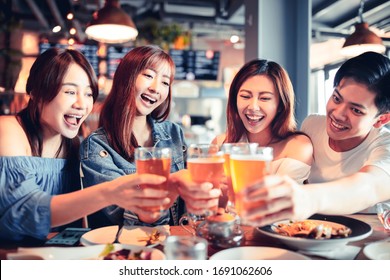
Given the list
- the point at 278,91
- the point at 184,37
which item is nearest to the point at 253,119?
the point at 278,91

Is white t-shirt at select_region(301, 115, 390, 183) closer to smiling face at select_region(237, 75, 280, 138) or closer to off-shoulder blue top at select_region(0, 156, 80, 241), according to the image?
smiling face at select_region(237, 75, 280, 138)

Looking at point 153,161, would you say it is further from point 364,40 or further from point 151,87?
point 364,40

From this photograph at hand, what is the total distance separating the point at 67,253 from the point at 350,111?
1.22 metres

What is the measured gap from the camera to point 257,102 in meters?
1.66

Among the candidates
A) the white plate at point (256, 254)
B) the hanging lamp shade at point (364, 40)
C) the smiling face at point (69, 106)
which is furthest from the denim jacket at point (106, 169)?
the hanging lamp shade at point (364, 40)

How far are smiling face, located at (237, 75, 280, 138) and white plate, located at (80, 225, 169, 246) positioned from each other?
670 mm

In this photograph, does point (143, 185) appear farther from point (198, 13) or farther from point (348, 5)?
point (198, 13)

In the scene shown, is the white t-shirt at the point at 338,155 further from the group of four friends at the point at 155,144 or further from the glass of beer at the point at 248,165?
the glass of beer at the point at 248,165

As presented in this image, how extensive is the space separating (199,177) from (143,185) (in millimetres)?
166

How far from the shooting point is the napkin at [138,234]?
45.4 inches

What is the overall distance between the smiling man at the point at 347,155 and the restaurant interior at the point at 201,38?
1.26 meters

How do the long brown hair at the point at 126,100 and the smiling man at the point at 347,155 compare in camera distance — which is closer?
the smiling man at the point at 347,155

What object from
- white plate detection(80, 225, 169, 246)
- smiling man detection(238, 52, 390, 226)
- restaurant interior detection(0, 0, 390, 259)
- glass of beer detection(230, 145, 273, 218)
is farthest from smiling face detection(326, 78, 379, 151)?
restaurant interior detection(0, 0, 390, 259)

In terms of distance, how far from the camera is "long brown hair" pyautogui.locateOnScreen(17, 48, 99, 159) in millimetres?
1472
